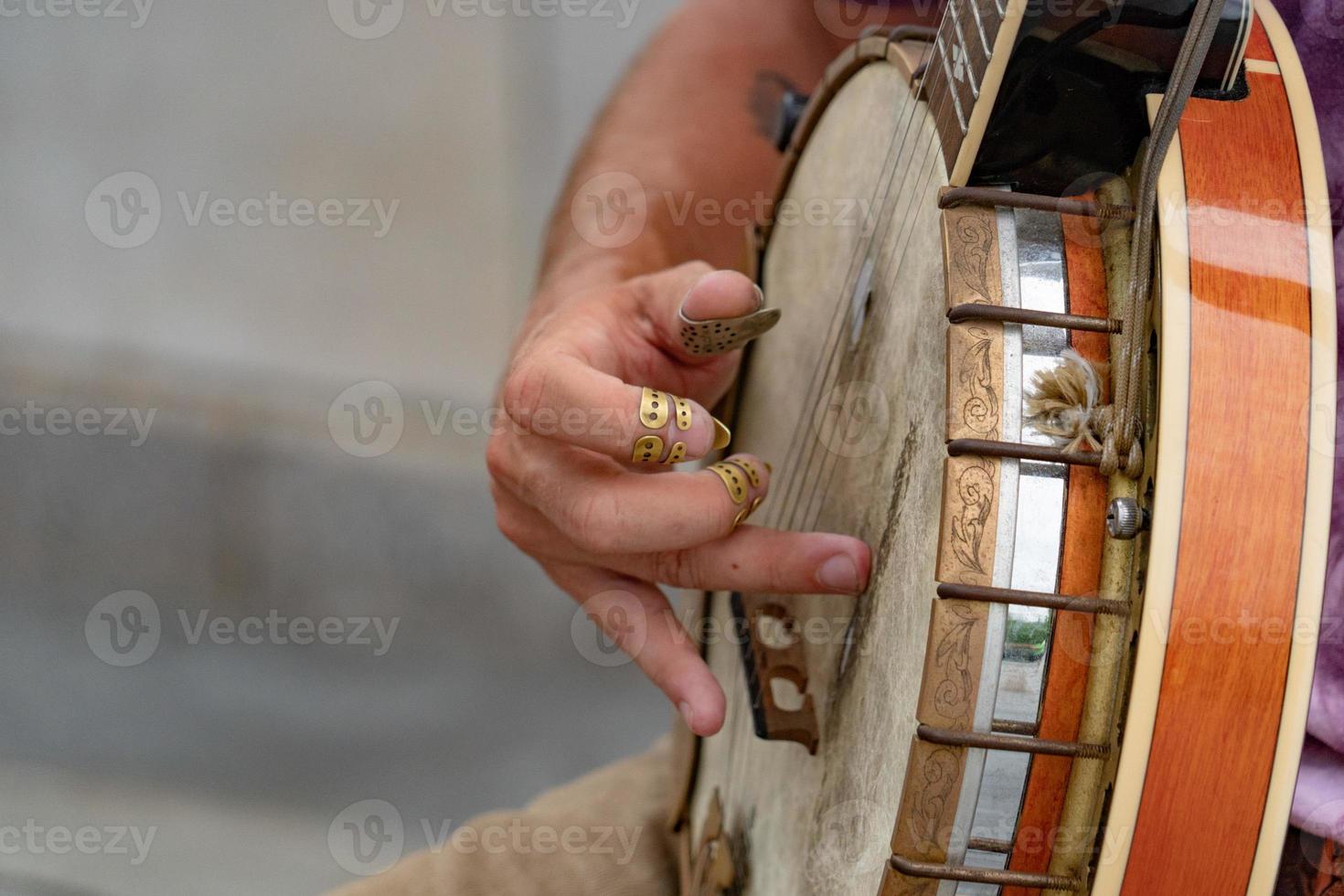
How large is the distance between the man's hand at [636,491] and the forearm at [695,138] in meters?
0.26

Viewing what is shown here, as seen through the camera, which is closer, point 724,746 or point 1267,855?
point 1267,855

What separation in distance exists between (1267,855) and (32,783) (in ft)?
8.57

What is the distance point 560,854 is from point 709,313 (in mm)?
647

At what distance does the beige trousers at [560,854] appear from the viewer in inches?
46.3

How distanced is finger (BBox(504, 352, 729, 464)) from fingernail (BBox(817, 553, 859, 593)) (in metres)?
0.11

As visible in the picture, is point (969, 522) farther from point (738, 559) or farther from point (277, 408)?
point (277, 408)

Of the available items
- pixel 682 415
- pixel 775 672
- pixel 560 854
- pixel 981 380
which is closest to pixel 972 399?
pixel 981 380

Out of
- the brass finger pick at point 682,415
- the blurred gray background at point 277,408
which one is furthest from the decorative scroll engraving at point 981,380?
the blurred gray background at point 277,408

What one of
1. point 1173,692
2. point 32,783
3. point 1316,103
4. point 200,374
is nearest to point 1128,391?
point 1173,692

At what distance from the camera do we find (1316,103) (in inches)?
28.3

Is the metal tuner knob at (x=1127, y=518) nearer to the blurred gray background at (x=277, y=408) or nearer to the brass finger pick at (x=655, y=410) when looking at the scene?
the brass finger pick at (x=655, y=410)

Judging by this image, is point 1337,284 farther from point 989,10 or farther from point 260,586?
point 260,586

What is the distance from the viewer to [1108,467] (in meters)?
0.57

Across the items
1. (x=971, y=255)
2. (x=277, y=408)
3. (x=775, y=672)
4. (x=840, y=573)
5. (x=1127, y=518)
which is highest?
(x=971, y=255)
